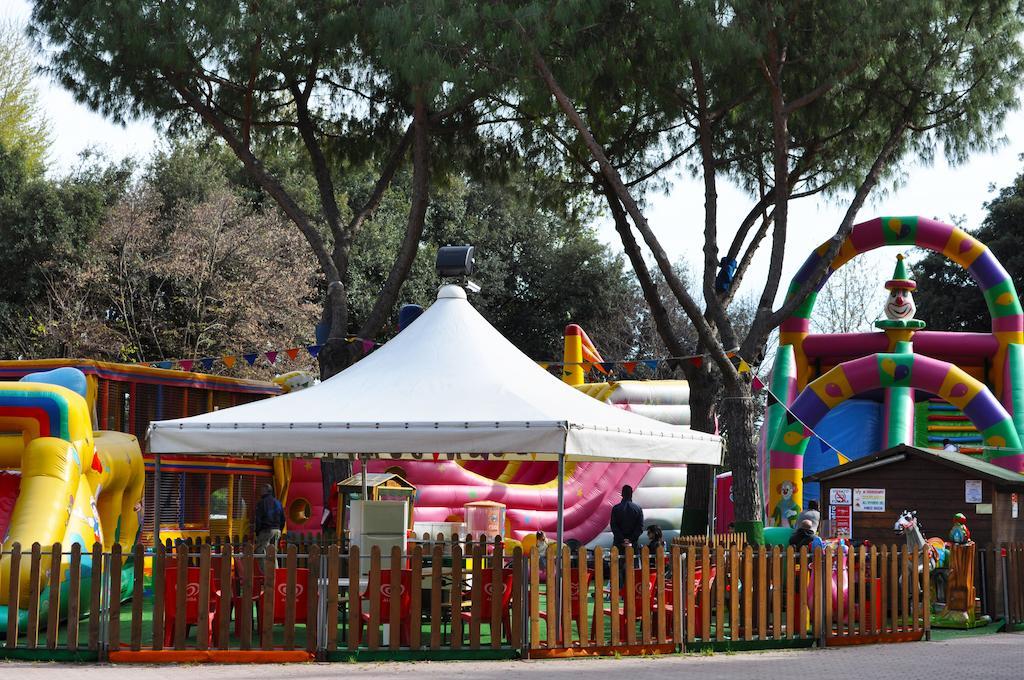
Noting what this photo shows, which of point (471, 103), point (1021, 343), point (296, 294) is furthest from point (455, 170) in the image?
point (296, 294)

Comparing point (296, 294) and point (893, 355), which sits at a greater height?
point (296, 294)

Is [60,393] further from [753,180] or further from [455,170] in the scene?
[753,180]

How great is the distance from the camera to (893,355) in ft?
74.1

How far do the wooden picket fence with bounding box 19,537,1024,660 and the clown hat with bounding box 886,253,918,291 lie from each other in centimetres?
1317

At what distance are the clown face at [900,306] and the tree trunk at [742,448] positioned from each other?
774cm

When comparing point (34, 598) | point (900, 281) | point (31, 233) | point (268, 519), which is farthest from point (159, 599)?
point (31, 233)

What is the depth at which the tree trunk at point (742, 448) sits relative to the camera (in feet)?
56.9

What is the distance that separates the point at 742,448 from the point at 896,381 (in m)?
6.28

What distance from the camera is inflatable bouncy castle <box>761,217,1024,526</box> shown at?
72.4 feet

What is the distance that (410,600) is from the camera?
10820 mm

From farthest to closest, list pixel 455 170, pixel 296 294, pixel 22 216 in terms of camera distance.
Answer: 1. pixel 296 294
2. pixel 22 216
3. pixel 455 170

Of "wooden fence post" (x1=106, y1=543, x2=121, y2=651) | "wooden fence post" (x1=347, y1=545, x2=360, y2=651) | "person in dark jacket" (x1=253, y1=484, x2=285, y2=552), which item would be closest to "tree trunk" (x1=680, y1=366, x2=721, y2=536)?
"person in dark jacket" (x1=253, y1=484, x2=285, y2=552)

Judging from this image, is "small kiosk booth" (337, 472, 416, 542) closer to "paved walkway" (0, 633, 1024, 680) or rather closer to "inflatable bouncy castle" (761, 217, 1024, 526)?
"paved walkway" (0, 633, 1024, 680)

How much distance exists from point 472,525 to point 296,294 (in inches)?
689
